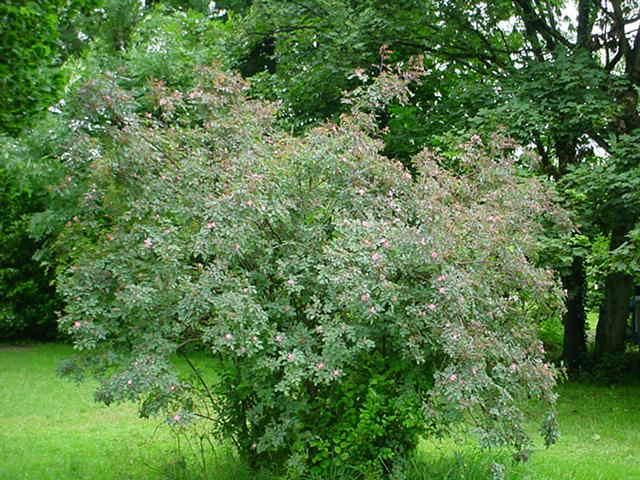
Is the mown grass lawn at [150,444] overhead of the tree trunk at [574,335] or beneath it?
beneath

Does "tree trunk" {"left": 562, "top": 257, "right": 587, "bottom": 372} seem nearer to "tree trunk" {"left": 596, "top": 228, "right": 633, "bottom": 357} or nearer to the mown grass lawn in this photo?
"tree trunk" {"left": 596, "top": 228, "right": 633, "bottom": 357}

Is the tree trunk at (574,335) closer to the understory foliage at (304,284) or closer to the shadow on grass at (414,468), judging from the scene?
the shadow on grass at (414,468)

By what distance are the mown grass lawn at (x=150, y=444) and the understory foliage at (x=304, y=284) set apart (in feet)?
2.43

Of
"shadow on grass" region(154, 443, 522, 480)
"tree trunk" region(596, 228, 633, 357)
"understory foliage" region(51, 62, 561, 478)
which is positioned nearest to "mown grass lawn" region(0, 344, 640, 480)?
"shadow on grass" region(154, 443, 522, 480)

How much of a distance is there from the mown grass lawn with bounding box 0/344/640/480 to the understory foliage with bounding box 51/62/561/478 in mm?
740

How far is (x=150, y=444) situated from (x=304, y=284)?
3.23 metres

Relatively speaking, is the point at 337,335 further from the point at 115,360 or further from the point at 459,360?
the point at 115,360

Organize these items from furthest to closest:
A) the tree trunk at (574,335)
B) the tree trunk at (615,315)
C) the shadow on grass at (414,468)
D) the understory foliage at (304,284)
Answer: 1. the tree trunk at (574,335)
2. the tree trunk at (615,315)
3. the shadow on grass at (414,468)
4. the understory foliage at (304,284)

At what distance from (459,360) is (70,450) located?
4.24 meters

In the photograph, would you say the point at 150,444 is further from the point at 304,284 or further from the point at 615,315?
the point at 615,315

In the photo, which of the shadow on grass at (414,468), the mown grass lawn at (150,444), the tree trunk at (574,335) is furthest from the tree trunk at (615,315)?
the shadow on grass at (414,468)

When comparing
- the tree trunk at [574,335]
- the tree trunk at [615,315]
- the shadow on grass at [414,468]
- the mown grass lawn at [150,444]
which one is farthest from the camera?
the tree trunk at [574,335]

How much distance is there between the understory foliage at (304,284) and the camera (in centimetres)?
439

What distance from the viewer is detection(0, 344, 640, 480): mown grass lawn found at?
5.64m
